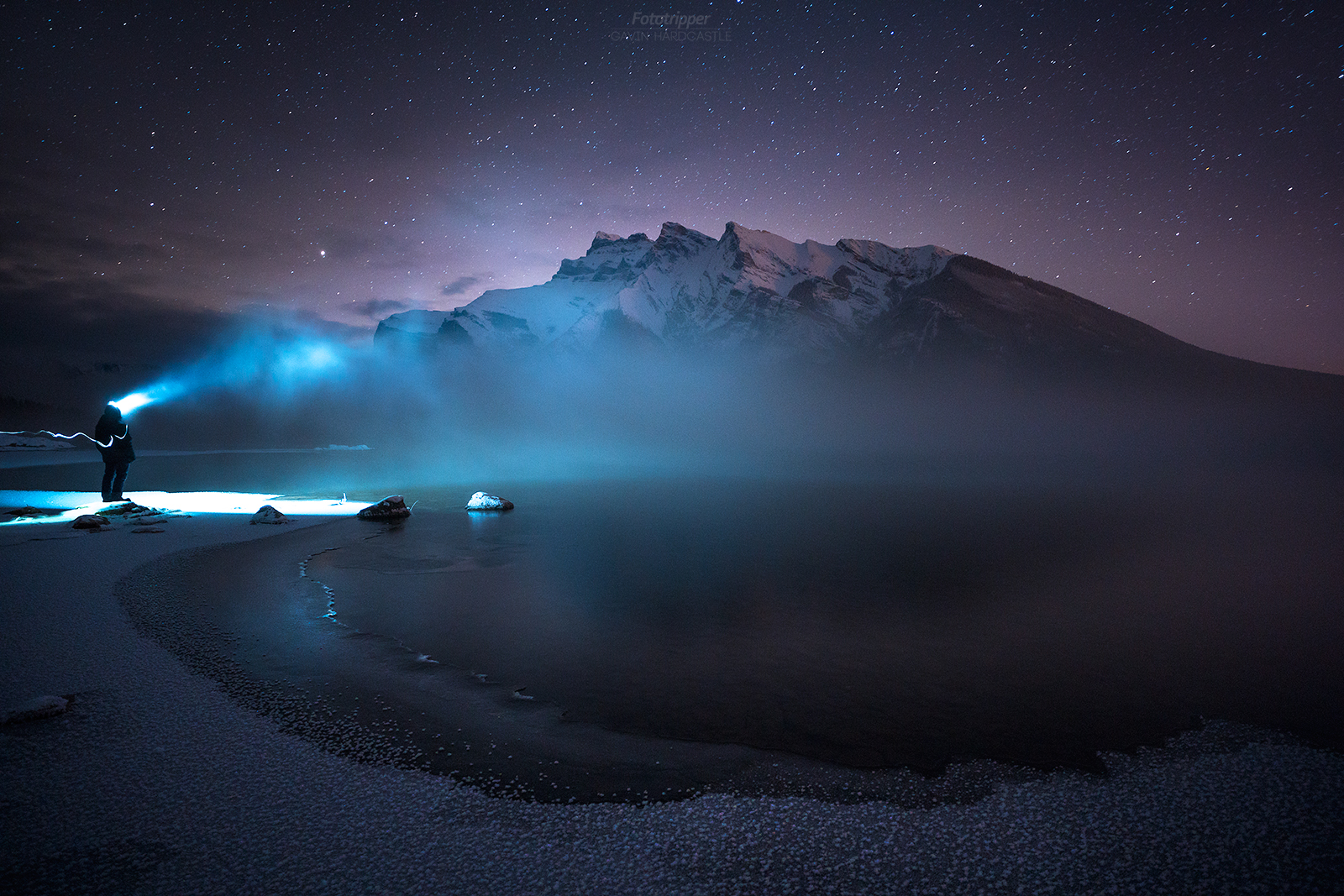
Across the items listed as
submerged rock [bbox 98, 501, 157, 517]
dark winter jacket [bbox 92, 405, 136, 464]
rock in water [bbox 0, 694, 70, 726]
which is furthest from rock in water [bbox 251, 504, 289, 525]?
rock in water [bbox 0, 694, 70, 726]

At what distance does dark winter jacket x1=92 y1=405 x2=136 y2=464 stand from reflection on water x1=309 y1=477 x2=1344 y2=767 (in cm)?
1402

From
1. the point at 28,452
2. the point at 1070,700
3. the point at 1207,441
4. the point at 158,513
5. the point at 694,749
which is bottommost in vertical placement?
the point at 28,452

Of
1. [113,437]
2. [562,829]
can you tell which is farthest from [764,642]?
[113,437]

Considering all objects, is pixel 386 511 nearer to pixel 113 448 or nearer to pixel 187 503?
pixel 187 503

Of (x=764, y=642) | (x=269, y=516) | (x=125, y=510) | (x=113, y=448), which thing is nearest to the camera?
(x=764, y=642)

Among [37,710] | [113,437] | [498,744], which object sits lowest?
[37,710]

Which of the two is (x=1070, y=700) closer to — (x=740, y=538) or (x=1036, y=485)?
(x=740, y=538)

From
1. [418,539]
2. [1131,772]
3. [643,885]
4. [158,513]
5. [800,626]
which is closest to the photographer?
[643,885]

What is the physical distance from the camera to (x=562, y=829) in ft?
18.9

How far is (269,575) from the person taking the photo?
15.7m

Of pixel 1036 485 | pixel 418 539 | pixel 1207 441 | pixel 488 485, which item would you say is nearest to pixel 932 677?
pixel 418 539

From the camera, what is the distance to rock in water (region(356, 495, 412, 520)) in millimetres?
26891

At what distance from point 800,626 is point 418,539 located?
15961 millimetres

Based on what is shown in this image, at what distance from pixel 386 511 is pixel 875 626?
2277 centimetres
